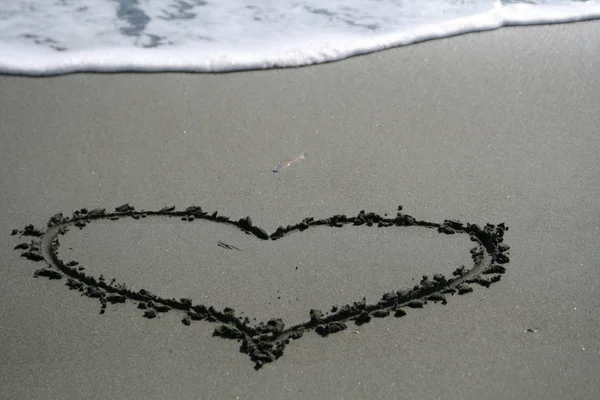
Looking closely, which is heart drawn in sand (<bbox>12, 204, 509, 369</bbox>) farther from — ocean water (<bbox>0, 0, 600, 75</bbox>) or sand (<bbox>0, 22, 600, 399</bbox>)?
ocean water (<bbox>0, 0, 600, 75</bbox>)

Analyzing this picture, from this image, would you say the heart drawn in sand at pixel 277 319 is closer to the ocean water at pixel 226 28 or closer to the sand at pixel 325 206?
the sand at pixel 325 206

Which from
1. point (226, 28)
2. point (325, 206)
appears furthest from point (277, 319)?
point (226, 28)

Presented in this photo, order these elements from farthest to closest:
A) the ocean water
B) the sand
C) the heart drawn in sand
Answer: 1. the ocean water
2. the heart drawn in sand
3. the sand

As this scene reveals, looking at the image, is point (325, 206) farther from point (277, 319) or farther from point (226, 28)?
point (226, 28)

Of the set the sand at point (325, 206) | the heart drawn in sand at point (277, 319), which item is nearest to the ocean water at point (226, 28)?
the sand at point (325, 206)

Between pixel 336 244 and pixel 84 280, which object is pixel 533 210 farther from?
pixel 84 280

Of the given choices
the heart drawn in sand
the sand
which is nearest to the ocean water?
the sand

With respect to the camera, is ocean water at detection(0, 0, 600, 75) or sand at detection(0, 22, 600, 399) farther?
ocean water at detection(0, 0, 600, 75)
